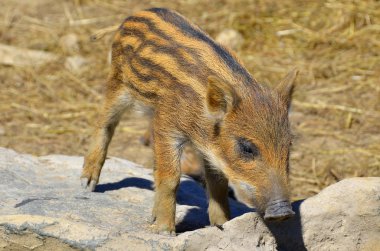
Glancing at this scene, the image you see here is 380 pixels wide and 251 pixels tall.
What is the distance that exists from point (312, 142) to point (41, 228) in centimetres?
349

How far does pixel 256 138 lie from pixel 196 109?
1.62ft

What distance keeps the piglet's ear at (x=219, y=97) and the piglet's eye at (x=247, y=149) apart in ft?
0.65

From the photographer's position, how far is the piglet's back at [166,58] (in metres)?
4.40

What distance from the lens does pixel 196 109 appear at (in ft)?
14.2

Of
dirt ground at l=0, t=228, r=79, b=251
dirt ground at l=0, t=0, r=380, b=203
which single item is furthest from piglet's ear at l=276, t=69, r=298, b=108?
dirt ground at l=0, t=0, r=380, b=203

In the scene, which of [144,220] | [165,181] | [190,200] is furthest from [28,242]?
[190,200]

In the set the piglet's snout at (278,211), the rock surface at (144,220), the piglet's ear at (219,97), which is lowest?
the rock surface at (144,220)

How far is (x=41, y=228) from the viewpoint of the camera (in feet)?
12.3

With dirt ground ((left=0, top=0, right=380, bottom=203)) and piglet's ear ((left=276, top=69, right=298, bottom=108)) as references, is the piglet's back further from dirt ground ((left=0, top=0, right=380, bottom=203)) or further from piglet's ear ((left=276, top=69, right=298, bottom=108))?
dirt ground ((left=0, top=0, right=380, bottom=203))

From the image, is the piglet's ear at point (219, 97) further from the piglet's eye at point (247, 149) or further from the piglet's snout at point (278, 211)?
the piglet's snout at point (278, 211)

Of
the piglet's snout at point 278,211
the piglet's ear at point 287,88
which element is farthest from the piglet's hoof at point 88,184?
the piglet's snout at point 278,211

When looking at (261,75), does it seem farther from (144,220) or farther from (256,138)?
(256,138)

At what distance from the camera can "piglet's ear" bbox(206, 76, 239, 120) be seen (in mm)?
4094

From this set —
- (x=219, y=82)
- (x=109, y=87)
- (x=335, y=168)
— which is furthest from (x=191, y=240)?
(x=335, y=168)
